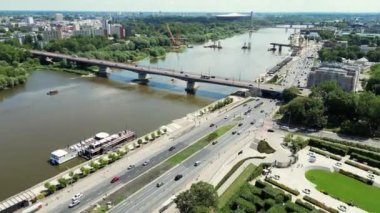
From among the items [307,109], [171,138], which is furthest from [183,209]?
[307,109]

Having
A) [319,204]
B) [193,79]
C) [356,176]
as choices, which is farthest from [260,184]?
[193,79]

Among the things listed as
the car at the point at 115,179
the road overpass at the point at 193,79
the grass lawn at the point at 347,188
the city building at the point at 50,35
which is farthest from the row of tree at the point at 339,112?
the city building at the point at 50,35

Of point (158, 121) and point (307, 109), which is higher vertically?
point (307, 109)

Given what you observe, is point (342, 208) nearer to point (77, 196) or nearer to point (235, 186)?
point (235, 186)

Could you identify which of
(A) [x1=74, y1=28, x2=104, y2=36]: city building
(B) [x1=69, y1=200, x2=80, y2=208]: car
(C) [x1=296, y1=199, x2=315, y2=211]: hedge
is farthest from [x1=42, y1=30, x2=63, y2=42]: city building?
(C) [x1=296, y1=199, x2=315, y2=211]: hedge

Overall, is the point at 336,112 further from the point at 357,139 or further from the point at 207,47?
the point at 207,47

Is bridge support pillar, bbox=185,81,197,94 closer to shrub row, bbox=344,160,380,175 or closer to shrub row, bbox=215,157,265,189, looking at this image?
shrub row, bbox=215,157,265,189

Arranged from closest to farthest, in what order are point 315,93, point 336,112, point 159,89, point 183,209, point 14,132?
point 183,209, point 14,132, point 336,112, point 315,93, point 159,89
